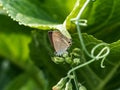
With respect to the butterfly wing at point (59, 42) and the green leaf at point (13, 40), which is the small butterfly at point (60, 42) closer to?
the butterfly wing at point (59, 42)

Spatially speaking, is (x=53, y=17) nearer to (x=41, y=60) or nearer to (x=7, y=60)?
(x=41, y=60)

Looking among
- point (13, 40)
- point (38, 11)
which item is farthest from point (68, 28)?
point (13, 40)

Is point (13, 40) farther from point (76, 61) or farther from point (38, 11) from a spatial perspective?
point (76, 61)

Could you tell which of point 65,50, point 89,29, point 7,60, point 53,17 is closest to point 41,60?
point 53,17

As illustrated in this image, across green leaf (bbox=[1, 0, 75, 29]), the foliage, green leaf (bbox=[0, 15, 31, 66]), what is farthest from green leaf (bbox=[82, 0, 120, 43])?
green leaf (bbox=[0, 15, 31, 66])

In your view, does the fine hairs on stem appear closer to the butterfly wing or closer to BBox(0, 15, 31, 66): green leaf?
the butterfly wing

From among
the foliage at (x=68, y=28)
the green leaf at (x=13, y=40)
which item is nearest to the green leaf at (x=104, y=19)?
the foliage at (x=68, y=28)
